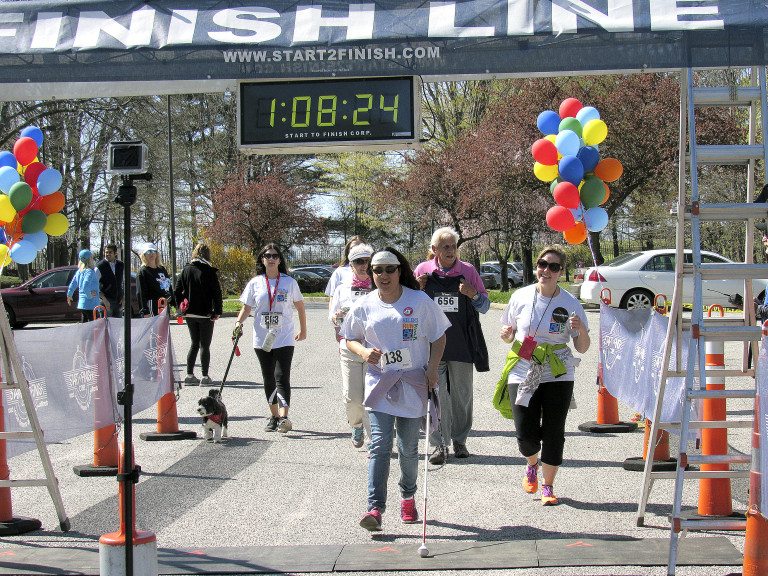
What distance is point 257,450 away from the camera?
9.59 m

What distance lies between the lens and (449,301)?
8688 millimetres

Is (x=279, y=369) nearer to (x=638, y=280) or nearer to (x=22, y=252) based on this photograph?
(x=22, y=252)

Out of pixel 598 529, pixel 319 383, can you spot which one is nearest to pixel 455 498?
pixel 598 529

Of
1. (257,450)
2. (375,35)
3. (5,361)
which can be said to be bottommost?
(257,450)

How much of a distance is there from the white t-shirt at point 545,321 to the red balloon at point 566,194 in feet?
2.28

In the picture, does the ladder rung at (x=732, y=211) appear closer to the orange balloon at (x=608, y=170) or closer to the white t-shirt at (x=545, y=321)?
the white t-shirt at (x=545, y=321)

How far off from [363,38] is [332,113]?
59 centimetres

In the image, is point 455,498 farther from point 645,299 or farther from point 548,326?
point 645,299

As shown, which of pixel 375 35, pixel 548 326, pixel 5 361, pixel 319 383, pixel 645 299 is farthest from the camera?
pixel 645 299

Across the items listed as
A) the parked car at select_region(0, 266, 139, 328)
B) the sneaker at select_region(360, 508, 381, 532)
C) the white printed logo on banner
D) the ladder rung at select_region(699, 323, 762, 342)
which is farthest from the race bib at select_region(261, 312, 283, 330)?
the parked car at select_region(0, 266, 139, 328)

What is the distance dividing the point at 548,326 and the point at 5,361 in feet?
12.9

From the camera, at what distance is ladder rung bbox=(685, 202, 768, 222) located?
5.74m

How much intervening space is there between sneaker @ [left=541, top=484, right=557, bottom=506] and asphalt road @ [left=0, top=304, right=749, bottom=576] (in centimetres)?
8

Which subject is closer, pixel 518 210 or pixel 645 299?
pixel 645 299
